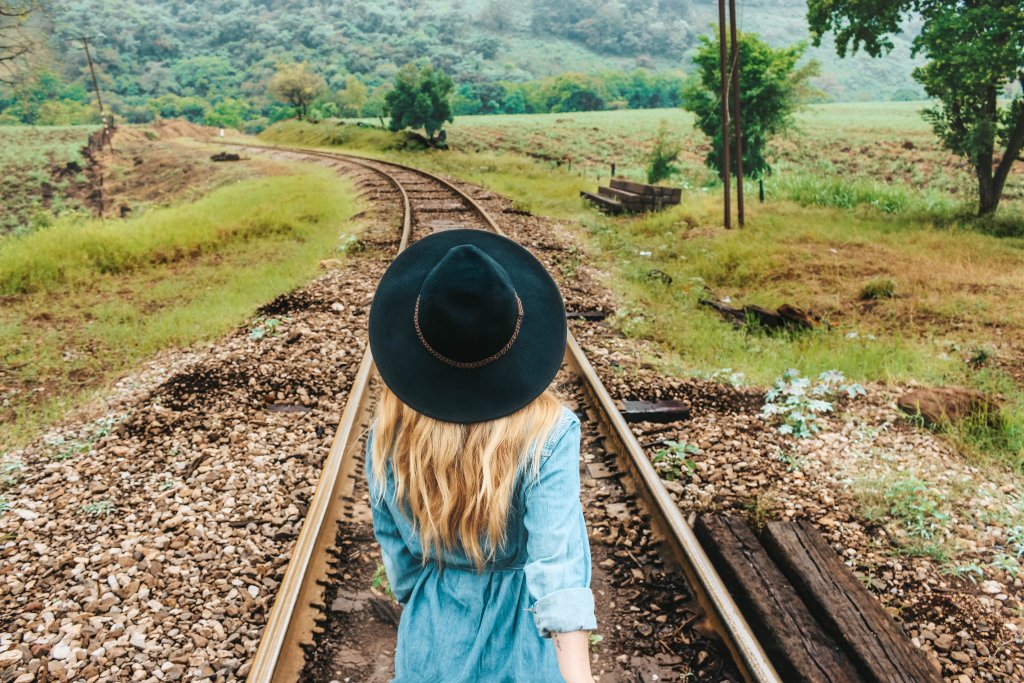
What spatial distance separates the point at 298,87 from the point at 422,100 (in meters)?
29.5

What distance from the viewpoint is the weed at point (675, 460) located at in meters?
3.97

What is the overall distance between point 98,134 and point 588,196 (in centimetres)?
4180

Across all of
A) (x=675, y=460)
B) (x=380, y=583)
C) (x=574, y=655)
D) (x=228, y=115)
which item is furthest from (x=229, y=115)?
(x=574, y=655)

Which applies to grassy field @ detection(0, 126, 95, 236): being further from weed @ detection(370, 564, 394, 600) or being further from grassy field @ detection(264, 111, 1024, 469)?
weed @ detection(370, 564, 394, 600)

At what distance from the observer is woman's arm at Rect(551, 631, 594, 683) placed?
1.14 meters

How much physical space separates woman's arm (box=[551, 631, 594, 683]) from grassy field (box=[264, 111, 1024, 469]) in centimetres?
439

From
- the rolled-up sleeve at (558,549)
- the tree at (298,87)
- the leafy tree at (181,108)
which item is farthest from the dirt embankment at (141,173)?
the leafy tree at (181,108)

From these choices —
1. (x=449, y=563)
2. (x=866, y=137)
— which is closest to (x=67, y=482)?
(x=449, y=563)

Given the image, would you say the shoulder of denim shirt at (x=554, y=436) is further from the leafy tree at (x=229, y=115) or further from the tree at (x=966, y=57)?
the leafy tree at (x=229, y=115)

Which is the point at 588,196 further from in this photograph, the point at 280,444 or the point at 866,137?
the point at 866,137

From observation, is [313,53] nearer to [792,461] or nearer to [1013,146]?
[1013,146]

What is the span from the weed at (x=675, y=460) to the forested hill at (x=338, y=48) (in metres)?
72.5

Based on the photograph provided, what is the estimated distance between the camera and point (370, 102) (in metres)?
64.4

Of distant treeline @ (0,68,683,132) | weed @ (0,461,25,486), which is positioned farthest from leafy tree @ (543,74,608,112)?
weed @ (0,461,25,486)
